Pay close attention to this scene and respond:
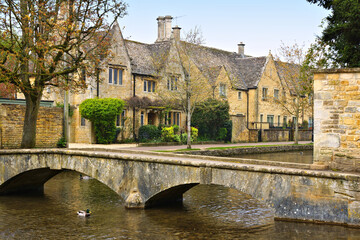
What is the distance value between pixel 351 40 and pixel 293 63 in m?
24.0

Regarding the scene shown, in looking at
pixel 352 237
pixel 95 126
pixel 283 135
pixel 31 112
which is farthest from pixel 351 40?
pixel 283 135

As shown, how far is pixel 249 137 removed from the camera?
44.2 metres

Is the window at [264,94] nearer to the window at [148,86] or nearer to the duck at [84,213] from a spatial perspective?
the window at [148,86]

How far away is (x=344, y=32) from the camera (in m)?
18.6

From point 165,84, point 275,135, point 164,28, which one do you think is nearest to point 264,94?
point 275,135

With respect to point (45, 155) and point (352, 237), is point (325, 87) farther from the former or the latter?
point (45, 155)

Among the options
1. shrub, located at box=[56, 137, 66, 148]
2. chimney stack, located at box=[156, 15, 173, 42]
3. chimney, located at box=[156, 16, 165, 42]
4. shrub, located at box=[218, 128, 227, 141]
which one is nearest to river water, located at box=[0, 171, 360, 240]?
shrub, located at box=[56, 137, 66, 148]

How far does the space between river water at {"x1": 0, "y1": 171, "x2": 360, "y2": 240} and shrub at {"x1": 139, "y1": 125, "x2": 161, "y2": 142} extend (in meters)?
18.5

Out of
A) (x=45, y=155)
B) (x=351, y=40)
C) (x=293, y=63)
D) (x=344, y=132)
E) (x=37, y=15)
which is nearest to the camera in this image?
(x=344, y=132)

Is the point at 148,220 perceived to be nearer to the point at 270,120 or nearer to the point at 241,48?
the point at 270,120

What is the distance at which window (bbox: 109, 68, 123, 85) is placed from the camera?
35.5 m

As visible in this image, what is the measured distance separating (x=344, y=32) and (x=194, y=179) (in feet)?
33.3

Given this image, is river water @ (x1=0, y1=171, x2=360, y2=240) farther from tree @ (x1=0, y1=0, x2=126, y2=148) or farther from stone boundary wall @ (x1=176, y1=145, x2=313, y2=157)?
stone boundary wall @ (x1=176, y1=145, x2=313, y2=157)

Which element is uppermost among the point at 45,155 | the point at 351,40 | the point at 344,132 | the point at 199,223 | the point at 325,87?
the point at 351,40
